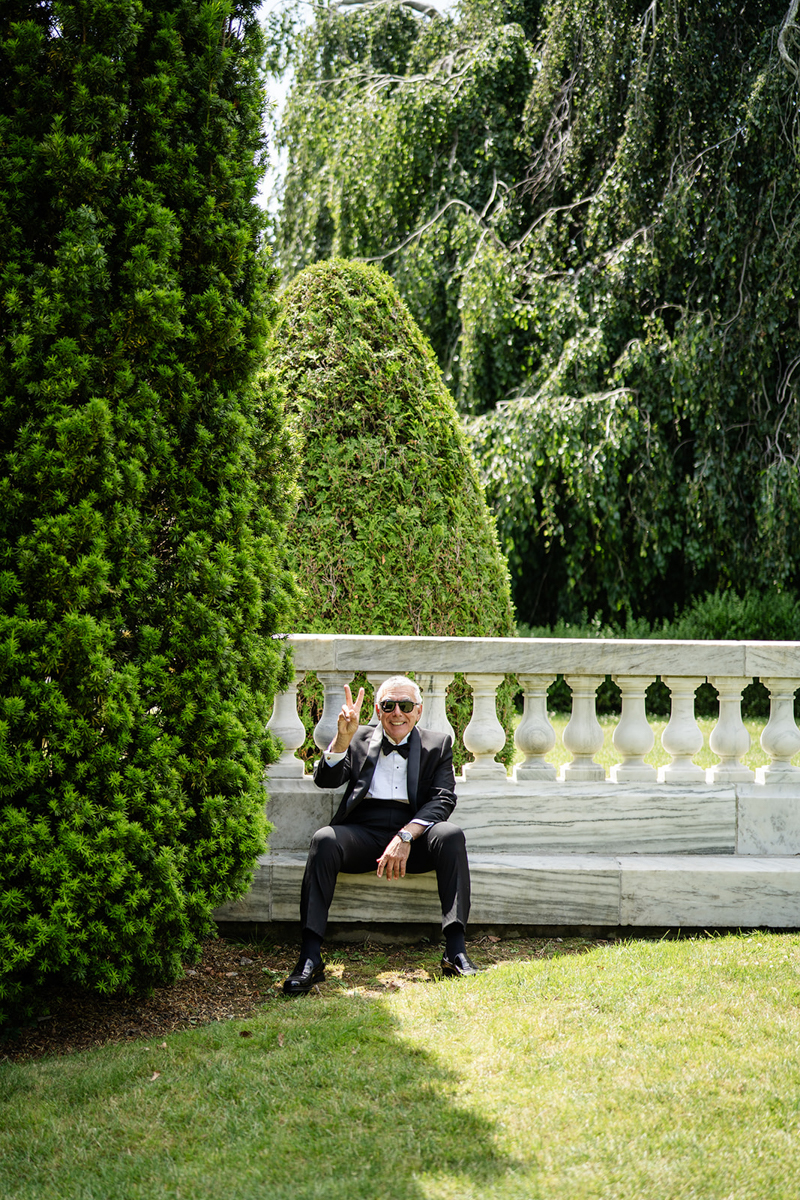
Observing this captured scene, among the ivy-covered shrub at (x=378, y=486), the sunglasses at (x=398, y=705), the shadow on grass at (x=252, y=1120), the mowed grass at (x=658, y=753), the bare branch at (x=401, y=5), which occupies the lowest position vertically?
the mowed grass at (x=658, y=753)

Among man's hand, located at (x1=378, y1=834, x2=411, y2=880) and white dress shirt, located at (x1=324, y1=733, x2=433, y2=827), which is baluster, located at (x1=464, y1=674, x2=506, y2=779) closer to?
white dress shirt, located at (x1=324, y1=733, x2=433, y2=827)

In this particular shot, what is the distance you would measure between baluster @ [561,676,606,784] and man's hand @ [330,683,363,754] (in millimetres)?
995

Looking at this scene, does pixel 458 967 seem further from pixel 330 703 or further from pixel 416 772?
pixel 330 703

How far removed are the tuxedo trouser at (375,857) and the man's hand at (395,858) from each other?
13 cm

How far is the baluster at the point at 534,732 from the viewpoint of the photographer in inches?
180

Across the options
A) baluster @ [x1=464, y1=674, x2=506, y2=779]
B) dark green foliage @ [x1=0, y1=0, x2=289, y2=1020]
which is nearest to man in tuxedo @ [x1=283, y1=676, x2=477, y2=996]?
baluster @ [x1=464, y1=674, x2=506, y2=779]

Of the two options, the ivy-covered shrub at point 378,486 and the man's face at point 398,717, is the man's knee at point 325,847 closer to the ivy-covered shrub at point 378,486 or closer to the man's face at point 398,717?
the man's face at point 398,717

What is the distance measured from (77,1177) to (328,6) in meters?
14.5

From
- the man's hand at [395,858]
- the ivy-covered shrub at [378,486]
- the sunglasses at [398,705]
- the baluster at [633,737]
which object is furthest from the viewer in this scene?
the ivy-covered shrub at [378,486]

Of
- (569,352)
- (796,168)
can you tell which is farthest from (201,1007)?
(796,168)

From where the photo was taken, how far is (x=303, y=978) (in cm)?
383

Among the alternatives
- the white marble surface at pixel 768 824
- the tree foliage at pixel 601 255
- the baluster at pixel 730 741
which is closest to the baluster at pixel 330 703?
the baluster at pixel 730 741

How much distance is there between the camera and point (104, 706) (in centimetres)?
332

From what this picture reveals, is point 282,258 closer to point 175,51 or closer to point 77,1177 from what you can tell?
point 175,51
